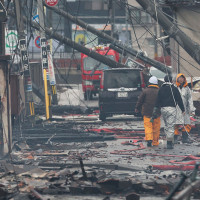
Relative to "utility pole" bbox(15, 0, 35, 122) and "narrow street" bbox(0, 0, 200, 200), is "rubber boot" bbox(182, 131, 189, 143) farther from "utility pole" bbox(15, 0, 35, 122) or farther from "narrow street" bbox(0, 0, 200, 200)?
"utility pole" bbox(15, 0, 35, 122)

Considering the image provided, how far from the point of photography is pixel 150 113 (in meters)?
15.0

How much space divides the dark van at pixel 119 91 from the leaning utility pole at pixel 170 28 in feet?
14.4

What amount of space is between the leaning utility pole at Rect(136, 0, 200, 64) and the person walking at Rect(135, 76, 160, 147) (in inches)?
113

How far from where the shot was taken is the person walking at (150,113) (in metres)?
14.8

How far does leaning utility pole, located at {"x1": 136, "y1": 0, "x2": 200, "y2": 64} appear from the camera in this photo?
17.6m

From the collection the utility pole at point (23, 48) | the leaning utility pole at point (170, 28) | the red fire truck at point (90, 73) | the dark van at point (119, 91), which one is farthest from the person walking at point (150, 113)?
the red fire truck at point (90, 73)

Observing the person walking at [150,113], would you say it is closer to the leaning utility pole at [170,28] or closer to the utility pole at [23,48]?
the leaning utility pole at [170,28]

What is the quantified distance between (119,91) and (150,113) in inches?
284

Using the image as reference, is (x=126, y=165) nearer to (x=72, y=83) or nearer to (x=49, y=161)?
(x=49, y=161)

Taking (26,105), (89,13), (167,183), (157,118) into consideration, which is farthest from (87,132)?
(89,13)

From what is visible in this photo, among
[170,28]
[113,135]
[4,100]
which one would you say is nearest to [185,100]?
[113,135]

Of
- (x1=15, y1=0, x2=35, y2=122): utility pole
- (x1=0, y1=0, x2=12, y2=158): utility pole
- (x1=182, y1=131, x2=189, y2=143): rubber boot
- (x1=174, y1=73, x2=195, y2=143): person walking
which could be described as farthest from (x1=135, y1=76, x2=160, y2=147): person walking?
(x1=15, y1=0, x2=35, y2=122): utility pole

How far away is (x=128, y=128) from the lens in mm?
19500

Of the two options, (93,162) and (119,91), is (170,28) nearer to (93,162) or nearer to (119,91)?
(119,91)
